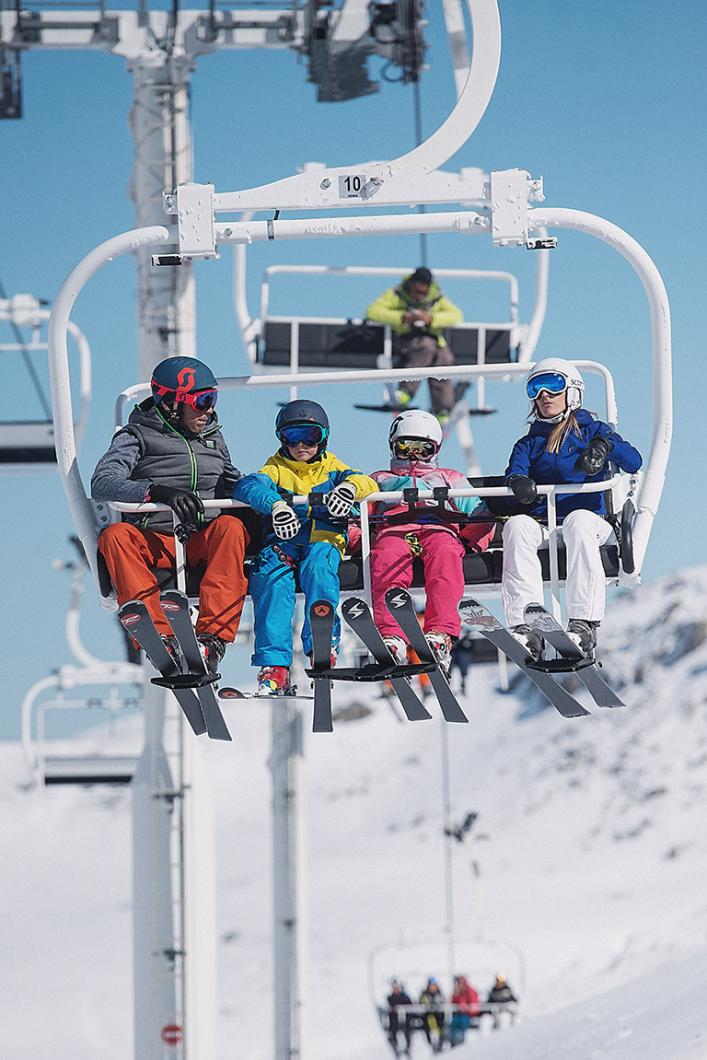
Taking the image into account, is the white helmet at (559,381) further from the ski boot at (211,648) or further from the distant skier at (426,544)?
the ski boot at (211,648)

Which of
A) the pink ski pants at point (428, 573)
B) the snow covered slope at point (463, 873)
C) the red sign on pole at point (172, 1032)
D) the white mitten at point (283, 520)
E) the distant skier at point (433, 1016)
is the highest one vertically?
the white mitten at point (283, 520)

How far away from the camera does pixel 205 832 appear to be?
42.3 ft

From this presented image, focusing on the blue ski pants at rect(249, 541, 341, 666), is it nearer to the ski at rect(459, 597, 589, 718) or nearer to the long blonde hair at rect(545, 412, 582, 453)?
the ski at rect(459, 597, 589, 718)

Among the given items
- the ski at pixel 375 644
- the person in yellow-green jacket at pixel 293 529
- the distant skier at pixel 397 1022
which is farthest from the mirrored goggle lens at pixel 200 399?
the distant skier at pixel 397 1022

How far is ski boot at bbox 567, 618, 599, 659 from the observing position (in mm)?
6688

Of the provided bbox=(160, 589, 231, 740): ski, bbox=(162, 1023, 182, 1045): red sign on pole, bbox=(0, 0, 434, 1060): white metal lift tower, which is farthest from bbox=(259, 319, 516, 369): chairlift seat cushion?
bbox=(160, 589, 231, 740): ski

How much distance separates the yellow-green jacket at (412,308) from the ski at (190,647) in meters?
7.84

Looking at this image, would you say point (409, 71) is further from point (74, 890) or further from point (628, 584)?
point (74, 890)

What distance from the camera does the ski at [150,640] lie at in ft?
22.2

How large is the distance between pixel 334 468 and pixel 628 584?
45.8 inches

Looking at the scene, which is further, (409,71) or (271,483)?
(409,71)

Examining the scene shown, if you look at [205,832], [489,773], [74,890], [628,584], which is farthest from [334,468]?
[489,773]

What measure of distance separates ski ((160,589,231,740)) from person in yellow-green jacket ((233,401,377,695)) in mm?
201

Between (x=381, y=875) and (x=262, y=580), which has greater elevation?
(x=262, y=580)
